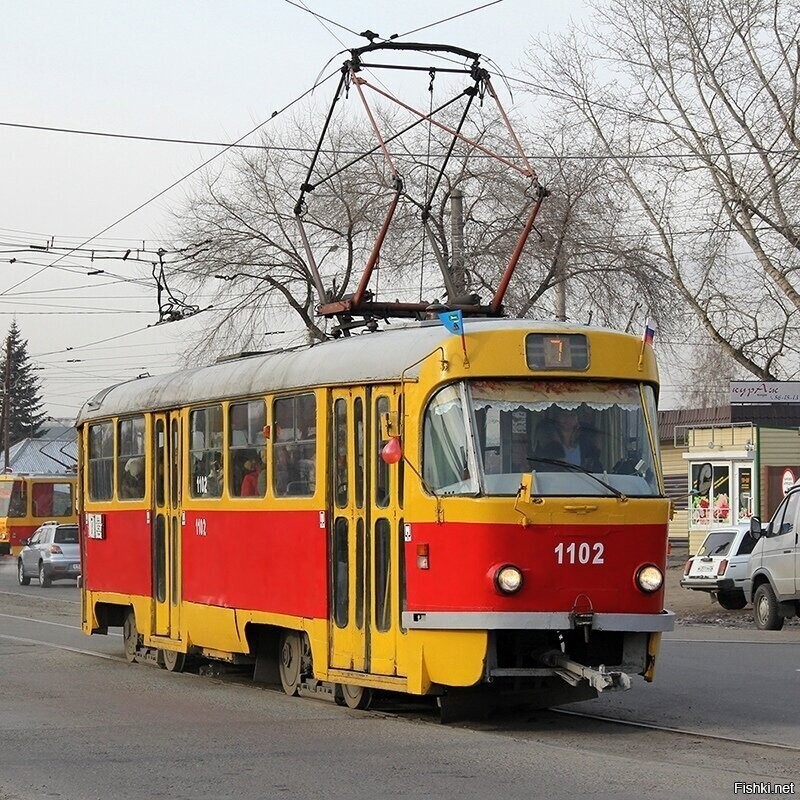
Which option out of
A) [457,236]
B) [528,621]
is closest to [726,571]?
[457,236]

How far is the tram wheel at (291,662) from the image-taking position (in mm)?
13516

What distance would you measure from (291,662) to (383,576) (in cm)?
219

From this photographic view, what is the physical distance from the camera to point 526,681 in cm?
1181

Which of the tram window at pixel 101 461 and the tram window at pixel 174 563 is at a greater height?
the tram window at pixel 101 461

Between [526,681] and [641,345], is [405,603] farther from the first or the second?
[641,345]

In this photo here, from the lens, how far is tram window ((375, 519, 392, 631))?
Answer: 11.8 m

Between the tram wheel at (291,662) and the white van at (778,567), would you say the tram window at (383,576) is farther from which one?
the white van at (778,567)

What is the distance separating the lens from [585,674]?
11.1m

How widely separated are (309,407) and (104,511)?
583cm

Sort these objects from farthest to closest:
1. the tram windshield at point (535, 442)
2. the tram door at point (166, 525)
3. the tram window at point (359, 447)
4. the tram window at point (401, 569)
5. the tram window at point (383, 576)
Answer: the tram door at point (166, 525)
the tram window at point (359, 447)
the tram window at point (383, 576)
the tram window at point (401, 569)
the tram windshield at point (535, 442)

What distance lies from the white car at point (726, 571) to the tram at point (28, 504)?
26.3 meters

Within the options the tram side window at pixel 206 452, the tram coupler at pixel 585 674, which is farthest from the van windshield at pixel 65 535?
the tram coupler at pixel 585 674

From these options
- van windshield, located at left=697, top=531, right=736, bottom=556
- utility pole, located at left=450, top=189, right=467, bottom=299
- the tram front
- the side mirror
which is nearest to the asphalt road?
the tram front

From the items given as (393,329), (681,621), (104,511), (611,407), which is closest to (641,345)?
(611,407)
